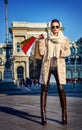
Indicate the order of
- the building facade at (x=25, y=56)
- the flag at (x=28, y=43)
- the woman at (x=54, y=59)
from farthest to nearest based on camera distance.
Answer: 1. the building facade at (x=25, y=56)
2. the flag at (x=28, y=43)
3. the woman at (x=54, y=59)

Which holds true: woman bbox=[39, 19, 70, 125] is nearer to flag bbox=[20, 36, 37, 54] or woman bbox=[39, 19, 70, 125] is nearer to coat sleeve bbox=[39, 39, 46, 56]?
coat sleeve bbox=[39, 39, 46, 56]

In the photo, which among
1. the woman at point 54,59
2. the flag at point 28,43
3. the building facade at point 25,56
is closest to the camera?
the woman at point 54,59

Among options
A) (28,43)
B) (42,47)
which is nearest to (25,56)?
(28,43)

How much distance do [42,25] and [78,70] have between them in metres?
13.9

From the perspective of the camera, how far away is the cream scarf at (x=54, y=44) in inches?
188

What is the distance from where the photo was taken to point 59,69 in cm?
477

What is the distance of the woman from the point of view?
188 inches

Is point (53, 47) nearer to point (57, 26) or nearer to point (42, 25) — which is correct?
point (57, 26)

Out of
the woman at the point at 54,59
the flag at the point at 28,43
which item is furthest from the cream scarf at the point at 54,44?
the flag at the point at 28,43

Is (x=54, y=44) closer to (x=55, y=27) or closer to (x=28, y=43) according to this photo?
(x=55, y=27)

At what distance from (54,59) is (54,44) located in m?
0.22

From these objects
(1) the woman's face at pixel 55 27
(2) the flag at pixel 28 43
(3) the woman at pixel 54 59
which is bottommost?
(3) the woman at pixel 54 59

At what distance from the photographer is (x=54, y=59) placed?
15.7 feet

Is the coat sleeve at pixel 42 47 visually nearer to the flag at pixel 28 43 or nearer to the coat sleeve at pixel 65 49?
the coat sleeve at pixel 65 49
